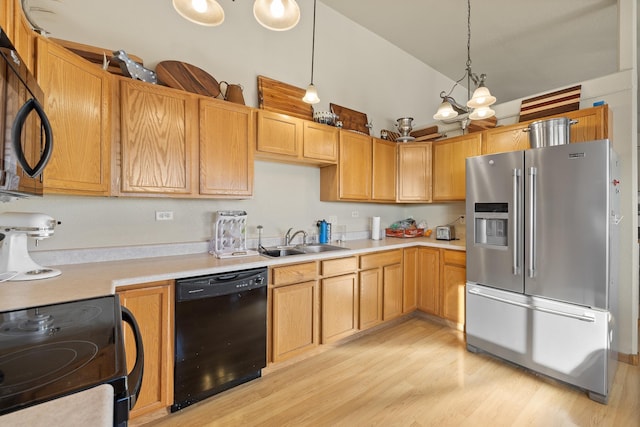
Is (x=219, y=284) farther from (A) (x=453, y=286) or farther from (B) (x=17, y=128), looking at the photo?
(A) (x=453, y=286)

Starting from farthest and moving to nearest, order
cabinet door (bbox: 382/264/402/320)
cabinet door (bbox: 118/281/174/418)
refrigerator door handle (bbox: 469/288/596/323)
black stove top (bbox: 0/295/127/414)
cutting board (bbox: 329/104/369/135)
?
1. cutting board (bbox: 329/104/369/135)
2. cabinet door (bbox: 382/264/402/320)
3. refrigerator door handle (bbox: 469/288/596/323)
4. cabinet door (bbox: 118/281/174/418)
5. black stove top (bbox: 0/295/127/414)

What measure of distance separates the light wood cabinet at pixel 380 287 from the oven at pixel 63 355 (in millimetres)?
2211

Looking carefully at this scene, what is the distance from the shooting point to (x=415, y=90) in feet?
14.7

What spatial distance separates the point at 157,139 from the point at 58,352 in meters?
1.62

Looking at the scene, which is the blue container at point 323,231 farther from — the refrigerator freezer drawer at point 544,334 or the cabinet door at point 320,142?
the refrigerator freezer drawer at point 544,334

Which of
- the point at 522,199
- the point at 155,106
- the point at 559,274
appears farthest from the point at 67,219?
the point at 559,274

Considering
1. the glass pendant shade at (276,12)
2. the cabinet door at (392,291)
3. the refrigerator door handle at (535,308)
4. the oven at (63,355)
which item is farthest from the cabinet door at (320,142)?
the oven at (63,355)

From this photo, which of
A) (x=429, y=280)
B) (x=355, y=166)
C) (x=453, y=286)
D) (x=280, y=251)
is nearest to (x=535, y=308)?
(x=453, y=286)

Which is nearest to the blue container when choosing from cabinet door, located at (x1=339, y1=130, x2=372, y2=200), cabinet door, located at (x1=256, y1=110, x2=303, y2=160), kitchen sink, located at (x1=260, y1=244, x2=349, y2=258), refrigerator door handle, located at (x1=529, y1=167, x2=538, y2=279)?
kitchen sink, located at (x1=260, y1=244, x2=349, y2=258)

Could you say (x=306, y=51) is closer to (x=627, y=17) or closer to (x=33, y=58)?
(x=33, y=58)

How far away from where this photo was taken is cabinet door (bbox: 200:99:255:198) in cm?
223

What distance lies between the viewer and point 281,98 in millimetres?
2898

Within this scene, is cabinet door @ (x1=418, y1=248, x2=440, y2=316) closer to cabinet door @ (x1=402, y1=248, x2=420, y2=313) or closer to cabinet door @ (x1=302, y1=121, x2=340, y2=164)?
cabinet door @ (x1=402, y1=248, x2=420, y2=313)

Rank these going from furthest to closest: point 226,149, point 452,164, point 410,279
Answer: point 452,164 → point 410,279 → point 226,149
